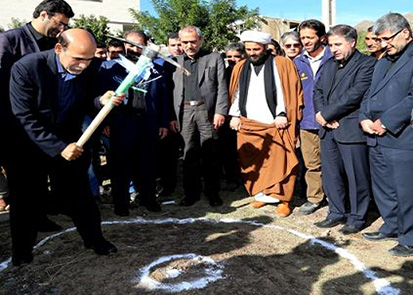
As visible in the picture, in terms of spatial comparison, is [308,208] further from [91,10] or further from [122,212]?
[91,10]

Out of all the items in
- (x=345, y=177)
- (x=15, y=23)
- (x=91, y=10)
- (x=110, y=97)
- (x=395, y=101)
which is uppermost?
(x=91, y=10)

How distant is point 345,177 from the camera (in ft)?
16.7

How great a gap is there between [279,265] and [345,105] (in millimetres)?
1849

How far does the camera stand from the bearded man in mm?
5371

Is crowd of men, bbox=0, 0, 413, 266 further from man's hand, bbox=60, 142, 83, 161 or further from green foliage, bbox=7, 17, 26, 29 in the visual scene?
green foliage, bbox=7, 17, 26, 29

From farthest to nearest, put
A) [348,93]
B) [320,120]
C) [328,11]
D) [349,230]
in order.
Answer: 1. [328,11]
2. [320,120]
3. [349,230]
4. [348,93]

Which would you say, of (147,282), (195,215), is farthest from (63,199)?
(195,215)

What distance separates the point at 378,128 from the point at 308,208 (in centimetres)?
168

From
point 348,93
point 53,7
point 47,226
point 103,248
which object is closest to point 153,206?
point 47,226

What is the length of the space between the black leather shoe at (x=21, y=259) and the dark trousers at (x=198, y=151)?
2358 millimetres

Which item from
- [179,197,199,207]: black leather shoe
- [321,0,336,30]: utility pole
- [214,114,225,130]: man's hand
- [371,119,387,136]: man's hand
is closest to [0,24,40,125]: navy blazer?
[214,114,225,130]: man's hand

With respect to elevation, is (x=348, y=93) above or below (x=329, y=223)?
above

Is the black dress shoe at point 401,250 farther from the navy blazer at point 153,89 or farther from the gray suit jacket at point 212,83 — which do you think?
the navy blazer at point 153,89

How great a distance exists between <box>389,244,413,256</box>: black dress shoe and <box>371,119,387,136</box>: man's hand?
1.09 meters
